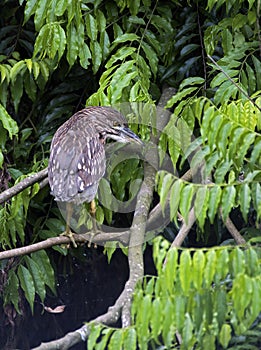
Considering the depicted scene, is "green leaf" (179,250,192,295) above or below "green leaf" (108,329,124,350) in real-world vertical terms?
above

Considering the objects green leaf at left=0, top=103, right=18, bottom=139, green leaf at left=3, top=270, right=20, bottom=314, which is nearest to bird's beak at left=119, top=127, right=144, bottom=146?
green leaf at left=0, top=103, right=18, bottom=139

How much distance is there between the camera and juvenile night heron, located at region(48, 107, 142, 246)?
2904 mm

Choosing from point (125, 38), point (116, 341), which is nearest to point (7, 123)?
point (125, 38)

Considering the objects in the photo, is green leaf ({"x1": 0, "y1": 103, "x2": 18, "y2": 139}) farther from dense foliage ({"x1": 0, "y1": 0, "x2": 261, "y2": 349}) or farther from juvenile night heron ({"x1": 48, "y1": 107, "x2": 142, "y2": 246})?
juvenile night heron ({"x1": 48, "y1": 107, "x2": 142, "y2": 246})

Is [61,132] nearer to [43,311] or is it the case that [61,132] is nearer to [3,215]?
[3,215]

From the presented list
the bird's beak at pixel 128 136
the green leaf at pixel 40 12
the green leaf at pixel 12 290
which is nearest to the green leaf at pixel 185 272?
the bird's beak at pixel 128 136

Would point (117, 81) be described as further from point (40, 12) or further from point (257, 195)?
point (257, 195)

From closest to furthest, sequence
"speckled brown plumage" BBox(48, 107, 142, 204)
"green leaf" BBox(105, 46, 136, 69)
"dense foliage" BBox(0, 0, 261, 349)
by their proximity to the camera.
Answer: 1. "speckled brown plumage" BBox(48, 107, 142, 204)
2. "dense foliage" BBox(0, 0, 261, 349)
3. "green leaf" BBox(105, 46, 136, 69)

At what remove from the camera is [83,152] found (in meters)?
3.03

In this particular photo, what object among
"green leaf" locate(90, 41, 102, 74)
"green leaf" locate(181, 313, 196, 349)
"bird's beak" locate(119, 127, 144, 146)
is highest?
"green leaf" locate(90, 41, 102, 74)

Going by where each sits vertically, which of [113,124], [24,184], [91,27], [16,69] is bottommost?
[24,184]

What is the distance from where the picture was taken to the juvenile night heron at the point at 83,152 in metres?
2.90

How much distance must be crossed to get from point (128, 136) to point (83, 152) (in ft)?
0.72

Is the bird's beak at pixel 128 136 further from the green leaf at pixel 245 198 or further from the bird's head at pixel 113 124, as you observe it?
the green leaf at pixel 245 198
